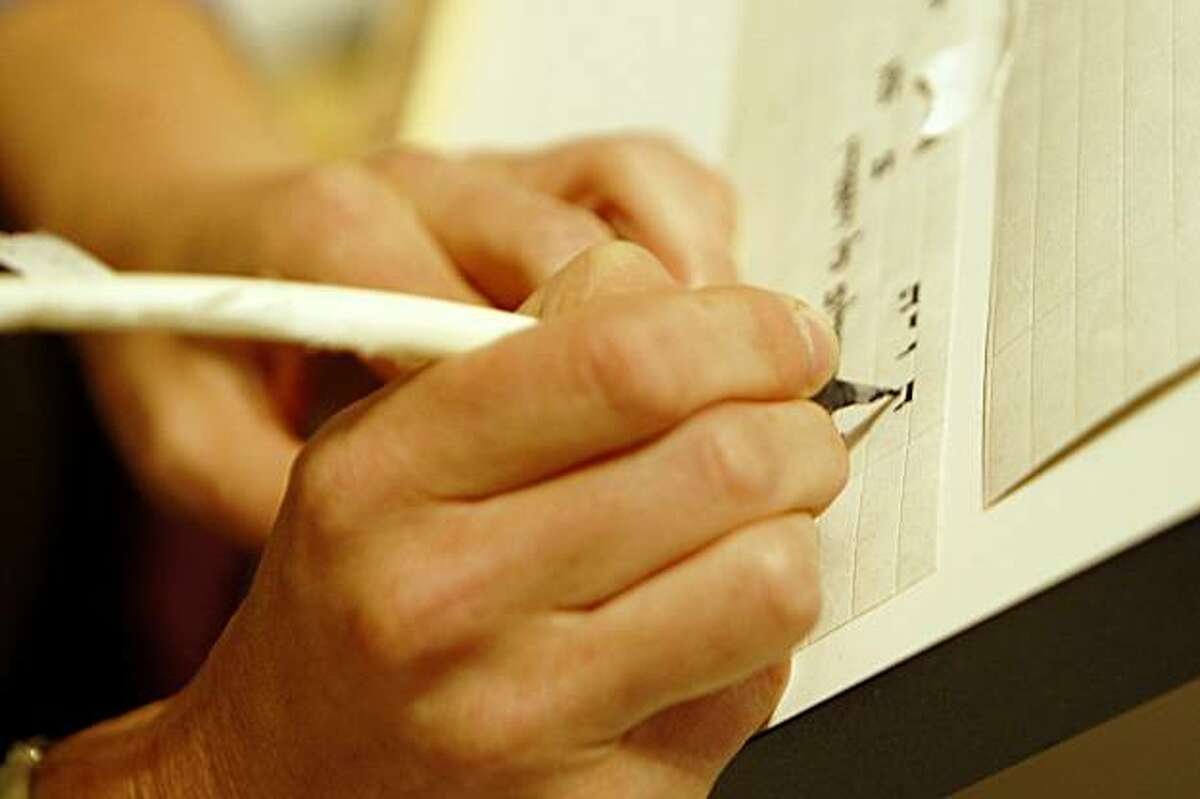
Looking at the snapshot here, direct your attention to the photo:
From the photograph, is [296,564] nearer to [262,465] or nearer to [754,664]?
[754,664]

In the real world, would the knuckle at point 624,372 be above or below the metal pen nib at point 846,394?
above

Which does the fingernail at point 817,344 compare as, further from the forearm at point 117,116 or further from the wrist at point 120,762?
the forearm at point 117,116

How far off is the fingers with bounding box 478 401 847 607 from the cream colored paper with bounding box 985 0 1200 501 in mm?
53

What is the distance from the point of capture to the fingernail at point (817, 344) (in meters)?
0.27

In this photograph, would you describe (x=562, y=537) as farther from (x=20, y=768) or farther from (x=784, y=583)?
(x=20, y=768)

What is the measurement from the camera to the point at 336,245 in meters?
0.42

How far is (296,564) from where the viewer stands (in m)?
0.27

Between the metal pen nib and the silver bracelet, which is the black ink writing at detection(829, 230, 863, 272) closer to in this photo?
the metal pen nib

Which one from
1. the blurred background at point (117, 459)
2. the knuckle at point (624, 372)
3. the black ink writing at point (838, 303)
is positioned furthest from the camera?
the blurred background at point (117, 459)

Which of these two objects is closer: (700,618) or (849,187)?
(700,618)

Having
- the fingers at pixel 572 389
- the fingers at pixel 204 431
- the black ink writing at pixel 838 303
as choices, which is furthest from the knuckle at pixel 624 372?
the fingers at pixel 204 431

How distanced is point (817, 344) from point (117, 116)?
38cm


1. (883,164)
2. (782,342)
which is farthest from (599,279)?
(883,164)

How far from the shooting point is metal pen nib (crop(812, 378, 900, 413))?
32 cm
